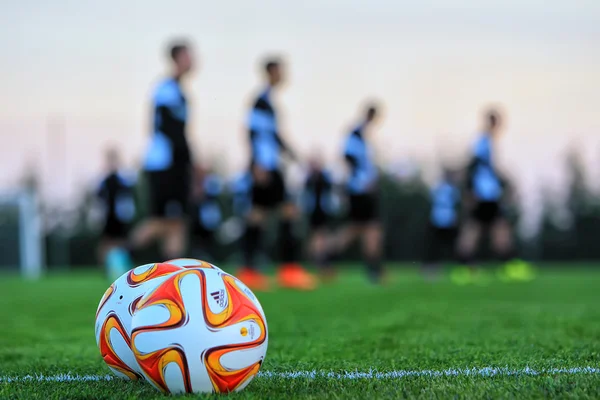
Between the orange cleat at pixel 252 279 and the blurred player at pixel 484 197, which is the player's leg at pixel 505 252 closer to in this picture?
the blurred player at pixel 484 197

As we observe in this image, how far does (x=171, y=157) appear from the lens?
6.23 metres

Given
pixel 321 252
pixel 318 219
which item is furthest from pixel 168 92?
pixel 318 219

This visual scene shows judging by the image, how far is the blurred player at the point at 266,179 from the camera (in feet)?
25.6

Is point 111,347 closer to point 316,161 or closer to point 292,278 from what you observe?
point 292,278

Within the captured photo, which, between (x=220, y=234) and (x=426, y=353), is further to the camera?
(x=220, y=234)

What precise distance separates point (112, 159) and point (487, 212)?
601 cm

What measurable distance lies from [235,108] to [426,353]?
16592 mm

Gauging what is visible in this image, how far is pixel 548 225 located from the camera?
792 inches

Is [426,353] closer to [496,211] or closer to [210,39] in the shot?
[496,211]

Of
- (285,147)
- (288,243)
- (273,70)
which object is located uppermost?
(273,70)

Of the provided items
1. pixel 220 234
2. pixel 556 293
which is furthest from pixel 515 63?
pixel 556 293

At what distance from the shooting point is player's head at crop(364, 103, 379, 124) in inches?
364

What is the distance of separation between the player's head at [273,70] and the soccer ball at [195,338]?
18.4ft

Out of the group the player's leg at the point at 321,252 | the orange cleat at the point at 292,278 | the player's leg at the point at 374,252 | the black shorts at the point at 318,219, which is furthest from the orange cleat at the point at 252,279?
the black shorts at the point at 318,219
